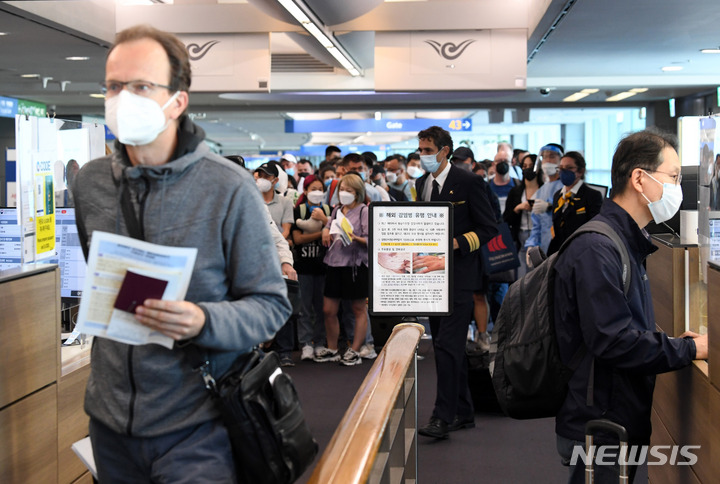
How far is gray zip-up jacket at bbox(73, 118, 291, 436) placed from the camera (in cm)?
199

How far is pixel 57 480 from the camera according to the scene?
3615 millimetres

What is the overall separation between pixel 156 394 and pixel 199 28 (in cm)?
756

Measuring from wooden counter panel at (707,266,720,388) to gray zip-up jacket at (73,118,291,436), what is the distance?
157 centimetres

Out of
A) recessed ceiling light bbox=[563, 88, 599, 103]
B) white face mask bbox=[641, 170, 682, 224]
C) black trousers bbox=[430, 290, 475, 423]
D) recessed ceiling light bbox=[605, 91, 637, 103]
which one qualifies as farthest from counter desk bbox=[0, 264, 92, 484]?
recessed ceiling light bbox=[605, 91, 637, 103]

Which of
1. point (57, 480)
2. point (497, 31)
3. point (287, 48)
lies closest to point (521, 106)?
point (287, 48)

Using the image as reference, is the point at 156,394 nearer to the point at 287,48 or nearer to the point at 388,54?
the point at 388,54

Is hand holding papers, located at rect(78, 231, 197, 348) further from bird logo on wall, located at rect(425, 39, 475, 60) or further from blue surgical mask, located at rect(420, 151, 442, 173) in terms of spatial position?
bird logo on wall, located at rect(425, 39, 475, 60)

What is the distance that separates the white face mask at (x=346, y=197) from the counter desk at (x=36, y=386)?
168 inches

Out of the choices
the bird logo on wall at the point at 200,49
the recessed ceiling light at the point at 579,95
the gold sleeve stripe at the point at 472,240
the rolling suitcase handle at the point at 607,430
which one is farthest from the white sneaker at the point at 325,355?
the recessed ceiling light at the point at 579,95

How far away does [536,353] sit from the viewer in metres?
2.94

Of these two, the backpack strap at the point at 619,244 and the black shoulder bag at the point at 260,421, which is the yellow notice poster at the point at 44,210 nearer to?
the black shoulder bag at the point at 260,421

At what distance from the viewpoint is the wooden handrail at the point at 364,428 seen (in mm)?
1793

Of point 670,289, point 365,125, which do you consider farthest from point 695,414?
point 365,125

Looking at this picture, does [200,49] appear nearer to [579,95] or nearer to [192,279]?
[192,279]
